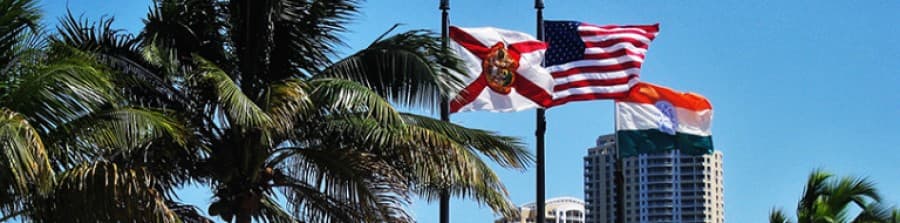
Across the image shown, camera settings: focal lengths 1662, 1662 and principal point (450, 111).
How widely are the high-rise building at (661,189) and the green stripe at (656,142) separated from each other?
1815 inches

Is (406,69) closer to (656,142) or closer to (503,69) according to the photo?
(503,69)

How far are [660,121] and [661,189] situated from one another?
57.8 meters

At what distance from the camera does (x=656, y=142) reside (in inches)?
1038

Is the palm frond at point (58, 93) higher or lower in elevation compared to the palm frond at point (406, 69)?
lower

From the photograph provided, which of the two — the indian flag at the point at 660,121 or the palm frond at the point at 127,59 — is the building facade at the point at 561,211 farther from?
the palm frond at the point at 127,59

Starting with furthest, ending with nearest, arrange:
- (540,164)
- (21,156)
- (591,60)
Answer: (591,60) → (540,164) → (21,156)

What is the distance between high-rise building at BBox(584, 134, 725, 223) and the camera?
76.2 m

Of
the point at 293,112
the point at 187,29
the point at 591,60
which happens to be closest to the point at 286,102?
the point at 293,112

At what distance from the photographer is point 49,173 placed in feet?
46.5

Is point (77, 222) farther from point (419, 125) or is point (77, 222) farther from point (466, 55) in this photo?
point (466, 55)

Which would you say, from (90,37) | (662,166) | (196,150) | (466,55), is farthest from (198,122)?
(662,166)

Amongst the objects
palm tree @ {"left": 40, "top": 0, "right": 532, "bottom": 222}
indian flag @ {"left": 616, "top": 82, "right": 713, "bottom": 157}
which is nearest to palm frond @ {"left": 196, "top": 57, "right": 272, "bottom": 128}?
palm tree @ {"left": 40, "top": 0, "right": 532, "bottom": 222}

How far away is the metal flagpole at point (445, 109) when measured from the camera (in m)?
19.1

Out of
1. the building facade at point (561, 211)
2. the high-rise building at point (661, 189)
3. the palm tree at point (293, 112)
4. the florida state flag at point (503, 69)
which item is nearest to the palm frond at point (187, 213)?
the palm tree at point (293, 112)
